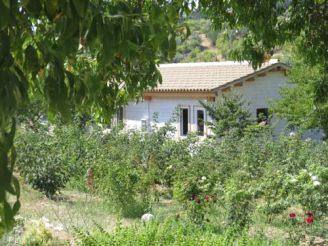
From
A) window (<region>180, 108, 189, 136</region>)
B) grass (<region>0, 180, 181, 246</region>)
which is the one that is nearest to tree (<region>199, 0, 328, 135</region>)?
grass (<region>0, 180, 181, 246</region>)

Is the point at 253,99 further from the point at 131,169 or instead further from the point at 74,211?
the point at 74,211

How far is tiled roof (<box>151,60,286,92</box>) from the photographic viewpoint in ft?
72.7

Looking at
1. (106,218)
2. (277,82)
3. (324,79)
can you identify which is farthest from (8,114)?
(277,82)

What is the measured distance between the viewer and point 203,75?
77.4 feet

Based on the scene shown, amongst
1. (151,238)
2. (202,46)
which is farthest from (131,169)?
(202,46)

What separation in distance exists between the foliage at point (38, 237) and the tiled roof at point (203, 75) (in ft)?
51.1

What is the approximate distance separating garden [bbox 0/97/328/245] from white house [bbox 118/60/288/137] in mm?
8523

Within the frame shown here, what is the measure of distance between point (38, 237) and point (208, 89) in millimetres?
16230

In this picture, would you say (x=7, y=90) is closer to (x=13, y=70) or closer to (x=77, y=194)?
(x=13, y=70)

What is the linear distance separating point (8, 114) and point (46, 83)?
0.27 m

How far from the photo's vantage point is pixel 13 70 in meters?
1.19

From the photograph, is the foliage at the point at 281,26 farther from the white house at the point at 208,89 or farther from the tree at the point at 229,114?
the white house at the point at 208,89

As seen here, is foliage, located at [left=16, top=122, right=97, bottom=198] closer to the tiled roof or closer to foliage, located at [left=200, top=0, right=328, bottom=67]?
foliage, located at [left=200, top=0, right=328, bottom=67]

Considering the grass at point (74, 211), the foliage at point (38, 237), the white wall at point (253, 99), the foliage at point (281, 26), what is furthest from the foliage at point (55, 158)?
the white wall at point (253, 99)
